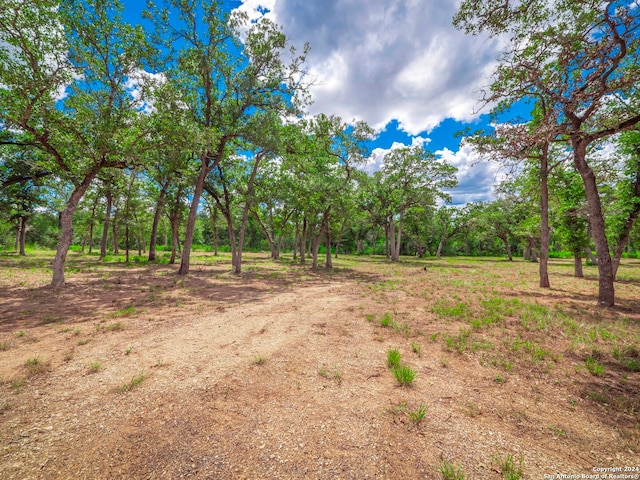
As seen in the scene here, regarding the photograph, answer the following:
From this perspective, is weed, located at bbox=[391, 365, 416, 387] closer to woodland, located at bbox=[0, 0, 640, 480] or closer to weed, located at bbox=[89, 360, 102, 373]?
woodland, located at bbox=[0, 0, 640, 480]

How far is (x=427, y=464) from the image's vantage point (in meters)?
2.55

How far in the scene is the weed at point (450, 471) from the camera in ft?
7.80

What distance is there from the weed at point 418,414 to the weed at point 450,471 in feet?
1.96

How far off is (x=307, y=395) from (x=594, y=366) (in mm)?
5485

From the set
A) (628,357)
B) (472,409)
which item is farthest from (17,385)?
(628,357)

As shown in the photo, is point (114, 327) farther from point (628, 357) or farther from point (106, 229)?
point (106, 229)

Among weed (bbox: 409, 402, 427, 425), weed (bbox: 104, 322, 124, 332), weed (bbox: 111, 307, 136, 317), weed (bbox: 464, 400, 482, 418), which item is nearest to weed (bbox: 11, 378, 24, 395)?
weed (bbox: 104, 322, 124, 332)

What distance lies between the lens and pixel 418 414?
128 inches

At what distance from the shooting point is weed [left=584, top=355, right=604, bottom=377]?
4517 mm

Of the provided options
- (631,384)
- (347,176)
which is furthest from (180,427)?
(347,176)

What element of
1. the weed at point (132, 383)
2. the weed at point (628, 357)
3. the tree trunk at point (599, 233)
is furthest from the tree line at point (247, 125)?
the weed at point (132, 383)

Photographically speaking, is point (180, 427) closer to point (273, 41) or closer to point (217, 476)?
point (217, 476)

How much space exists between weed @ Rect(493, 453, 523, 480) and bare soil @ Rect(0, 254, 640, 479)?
4cm

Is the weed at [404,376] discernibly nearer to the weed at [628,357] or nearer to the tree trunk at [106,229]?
the weed at [628,357]
